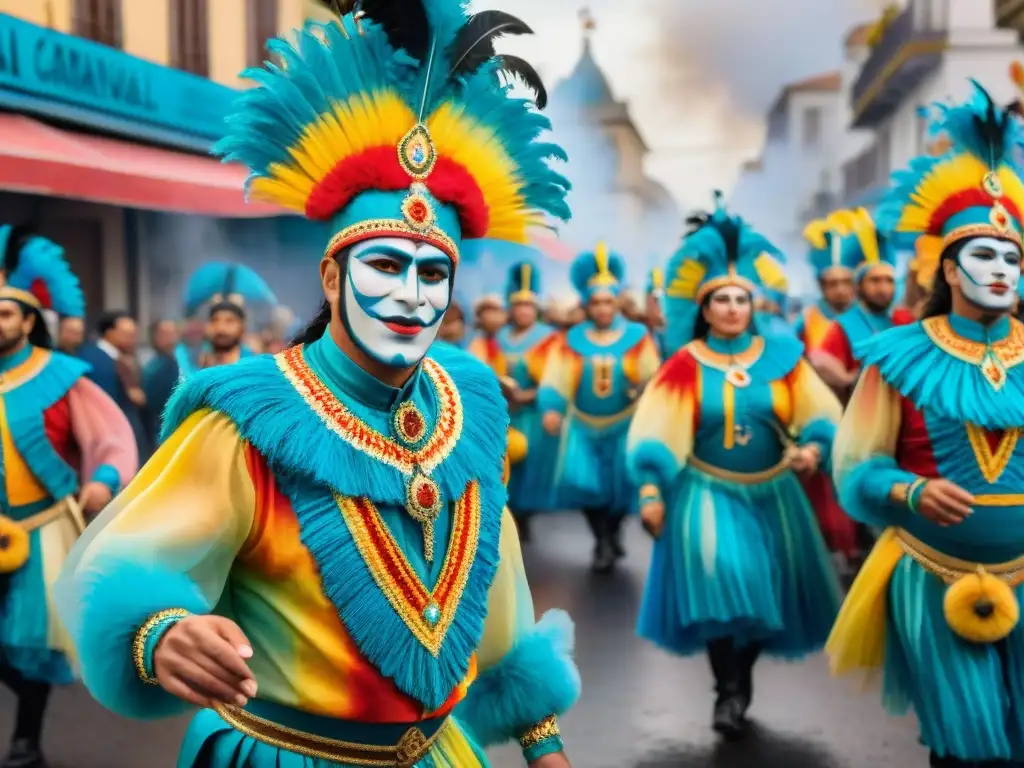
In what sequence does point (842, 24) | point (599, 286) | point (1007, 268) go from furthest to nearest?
1. point (842, 24)
2. point (599, 286)
3. point (1007, 268)

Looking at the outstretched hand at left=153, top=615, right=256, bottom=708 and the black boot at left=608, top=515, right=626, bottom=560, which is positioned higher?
the outstretched hand at left=153, top=615, right=256, bottom=708

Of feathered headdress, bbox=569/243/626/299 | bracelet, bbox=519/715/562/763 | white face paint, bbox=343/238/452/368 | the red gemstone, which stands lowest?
bracelet, bbox=519/715/562/763

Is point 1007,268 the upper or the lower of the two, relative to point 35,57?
lower

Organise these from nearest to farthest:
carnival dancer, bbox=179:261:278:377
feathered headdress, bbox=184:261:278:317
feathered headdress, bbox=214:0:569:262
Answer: feathered headdress, bbox=214:0:569:262
carnival dancer, bbox=179:261:278:377
feathered headdress, bbox=184:261:278:317

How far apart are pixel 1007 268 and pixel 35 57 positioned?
33.9 feet

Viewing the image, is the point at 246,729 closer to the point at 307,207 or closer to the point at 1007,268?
the point at 307,207

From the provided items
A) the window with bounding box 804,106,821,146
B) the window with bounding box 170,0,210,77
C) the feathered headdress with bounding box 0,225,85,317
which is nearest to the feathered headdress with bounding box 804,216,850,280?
the feathered headdress with bounding box 0,225,85,317

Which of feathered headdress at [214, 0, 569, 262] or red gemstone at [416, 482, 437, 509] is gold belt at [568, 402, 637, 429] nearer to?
feathered headdress at [214, 0, 569, 262]

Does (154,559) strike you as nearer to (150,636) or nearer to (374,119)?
(150,636)

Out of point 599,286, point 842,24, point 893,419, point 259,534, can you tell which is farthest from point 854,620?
point 842,24

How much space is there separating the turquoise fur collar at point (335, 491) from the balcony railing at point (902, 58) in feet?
82.0

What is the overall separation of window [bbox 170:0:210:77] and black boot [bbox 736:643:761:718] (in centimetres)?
1201

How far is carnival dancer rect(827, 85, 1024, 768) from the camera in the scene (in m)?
4.07

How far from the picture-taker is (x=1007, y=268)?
4.26 meters
